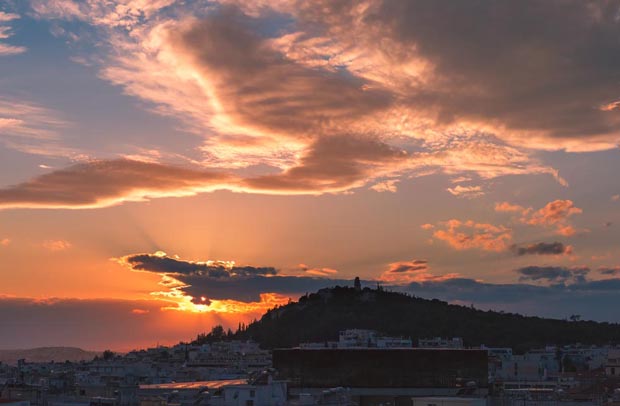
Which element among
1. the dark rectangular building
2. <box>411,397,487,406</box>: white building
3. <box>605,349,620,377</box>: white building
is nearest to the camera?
<box>411,397,487,406</box>: white building

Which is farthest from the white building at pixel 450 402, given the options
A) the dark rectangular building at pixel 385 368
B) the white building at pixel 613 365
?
the white building at pixel 613 365

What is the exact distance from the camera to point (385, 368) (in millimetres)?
140000

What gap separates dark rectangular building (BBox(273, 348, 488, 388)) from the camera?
445 ft

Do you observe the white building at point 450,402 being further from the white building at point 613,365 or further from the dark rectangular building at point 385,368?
the white building at point 613,365

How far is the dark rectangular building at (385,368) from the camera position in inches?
5344

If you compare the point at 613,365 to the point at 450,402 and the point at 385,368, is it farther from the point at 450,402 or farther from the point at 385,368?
the point at 450,402

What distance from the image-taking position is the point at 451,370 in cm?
13688

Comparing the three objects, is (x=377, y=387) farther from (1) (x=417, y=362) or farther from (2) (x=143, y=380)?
(2) (x=143, y=380)

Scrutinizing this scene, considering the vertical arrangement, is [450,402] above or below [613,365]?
below

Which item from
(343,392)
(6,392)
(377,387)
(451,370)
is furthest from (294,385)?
(6,392)

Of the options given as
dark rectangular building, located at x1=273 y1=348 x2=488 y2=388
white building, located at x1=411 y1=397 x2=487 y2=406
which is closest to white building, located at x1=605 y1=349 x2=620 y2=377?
dark rectangular building, located at x1=273 y1=348 x2=488 y2=388

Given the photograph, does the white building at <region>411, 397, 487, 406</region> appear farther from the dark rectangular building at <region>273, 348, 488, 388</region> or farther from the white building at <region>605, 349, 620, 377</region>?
the white building at <region>605, 349, 620, 377</region>

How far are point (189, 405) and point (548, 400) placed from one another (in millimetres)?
31204

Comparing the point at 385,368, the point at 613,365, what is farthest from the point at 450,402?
the point at 613,365
